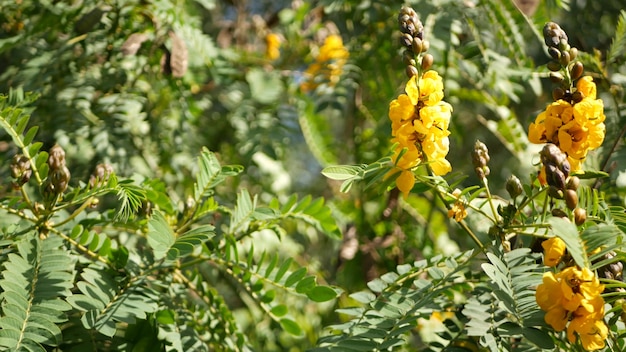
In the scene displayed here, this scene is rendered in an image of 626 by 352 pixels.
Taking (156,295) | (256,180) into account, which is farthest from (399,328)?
(256,180)

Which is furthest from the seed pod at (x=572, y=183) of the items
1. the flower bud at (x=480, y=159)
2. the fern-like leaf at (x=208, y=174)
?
the fern-like leaf at (x=208, y=174)

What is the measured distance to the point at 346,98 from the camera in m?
1.71

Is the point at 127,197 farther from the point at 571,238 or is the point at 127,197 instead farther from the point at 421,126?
the point at 571,238

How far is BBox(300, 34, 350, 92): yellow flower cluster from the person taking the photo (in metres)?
1.80

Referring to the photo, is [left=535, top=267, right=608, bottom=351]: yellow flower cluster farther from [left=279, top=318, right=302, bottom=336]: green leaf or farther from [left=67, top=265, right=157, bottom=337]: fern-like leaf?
[left=67, top=265, right=157, bottom=337]: fern-like leaf

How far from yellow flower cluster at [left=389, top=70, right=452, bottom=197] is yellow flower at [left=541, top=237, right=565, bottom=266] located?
0.16m

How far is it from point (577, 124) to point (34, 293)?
761mm

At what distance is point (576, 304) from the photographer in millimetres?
732

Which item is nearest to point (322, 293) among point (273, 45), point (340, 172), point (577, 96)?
point (340, 172)

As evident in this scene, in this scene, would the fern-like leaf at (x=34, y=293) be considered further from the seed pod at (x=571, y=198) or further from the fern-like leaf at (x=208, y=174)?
the seed pod at (x=571, y=198)

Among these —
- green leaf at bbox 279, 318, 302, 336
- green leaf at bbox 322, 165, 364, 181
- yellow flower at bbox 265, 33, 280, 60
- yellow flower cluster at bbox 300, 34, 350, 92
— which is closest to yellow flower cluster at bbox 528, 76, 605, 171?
green leaf at bbox 322, 165, 364, 181

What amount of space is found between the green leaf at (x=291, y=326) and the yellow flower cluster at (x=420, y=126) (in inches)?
13.9

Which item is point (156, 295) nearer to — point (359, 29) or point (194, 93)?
point (194, 93)

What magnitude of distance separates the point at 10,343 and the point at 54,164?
25 centimetres
